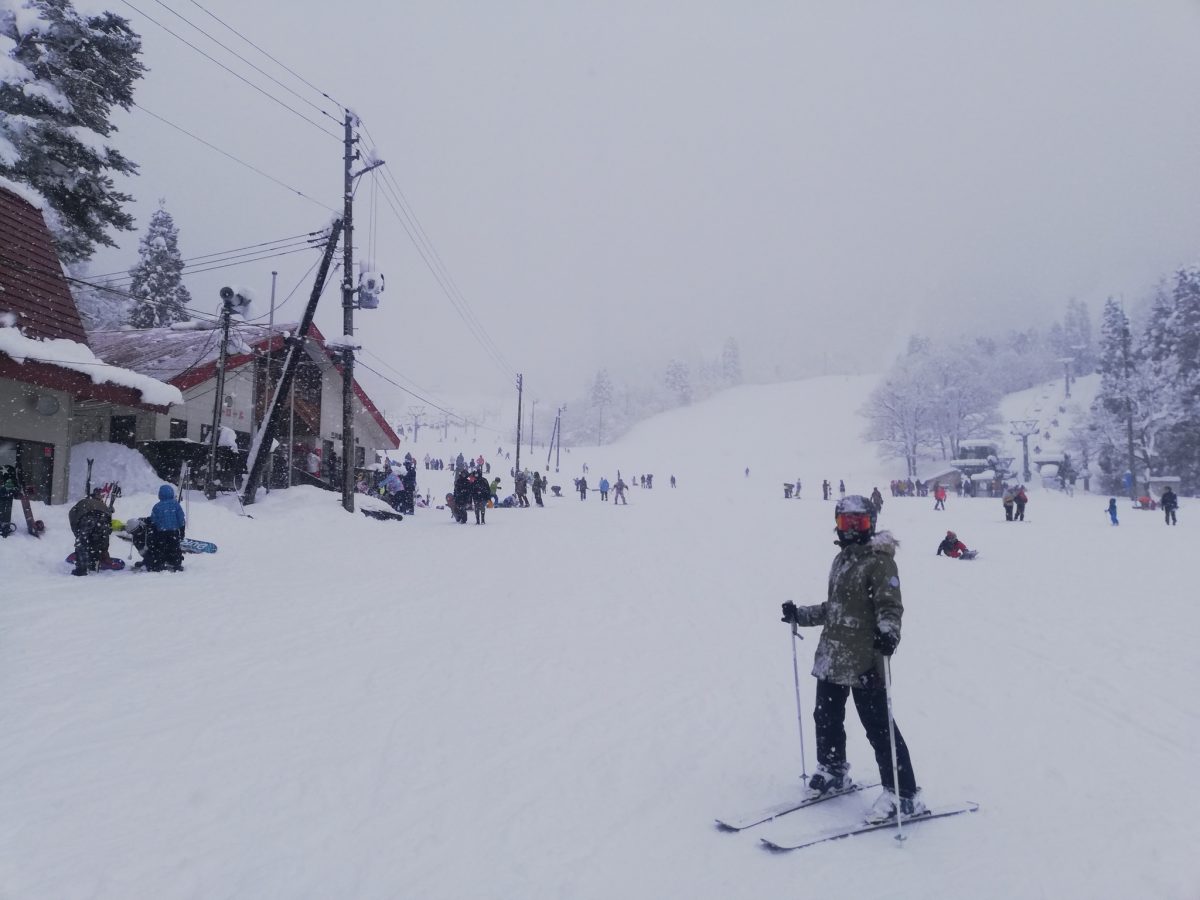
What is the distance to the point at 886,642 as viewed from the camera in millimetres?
3801

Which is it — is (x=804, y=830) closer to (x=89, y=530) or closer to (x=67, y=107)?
(x=89, y=530)

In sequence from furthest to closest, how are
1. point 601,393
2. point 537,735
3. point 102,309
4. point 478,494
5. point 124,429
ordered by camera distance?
point 601,393
point 102,309
point 478,494
point 124,429
point 537,735

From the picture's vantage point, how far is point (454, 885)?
10.8ft

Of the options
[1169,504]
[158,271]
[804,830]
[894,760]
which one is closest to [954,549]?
[1169,504]

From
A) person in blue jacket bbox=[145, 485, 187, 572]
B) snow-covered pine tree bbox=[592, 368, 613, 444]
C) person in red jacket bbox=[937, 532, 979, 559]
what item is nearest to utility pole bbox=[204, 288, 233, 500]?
person in blue jacket bbox=[145, 485, 187, 572]

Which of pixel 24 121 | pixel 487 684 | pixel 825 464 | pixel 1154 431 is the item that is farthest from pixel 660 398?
pixel 487 684

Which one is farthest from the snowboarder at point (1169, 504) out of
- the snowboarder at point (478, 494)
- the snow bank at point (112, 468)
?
the snow bank at point (112, 468)

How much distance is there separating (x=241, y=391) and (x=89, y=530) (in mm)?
17998

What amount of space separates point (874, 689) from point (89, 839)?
15.1ft

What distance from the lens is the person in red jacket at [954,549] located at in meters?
16.6

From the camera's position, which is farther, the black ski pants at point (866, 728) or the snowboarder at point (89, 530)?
the snowboarder at point (89, 530)

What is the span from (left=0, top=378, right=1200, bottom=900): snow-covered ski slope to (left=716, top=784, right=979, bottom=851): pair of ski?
6 cm

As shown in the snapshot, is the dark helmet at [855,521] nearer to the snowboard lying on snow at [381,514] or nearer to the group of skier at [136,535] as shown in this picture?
the group of skier at [136,535]

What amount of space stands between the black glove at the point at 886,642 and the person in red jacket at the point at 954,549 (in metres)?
15.0
